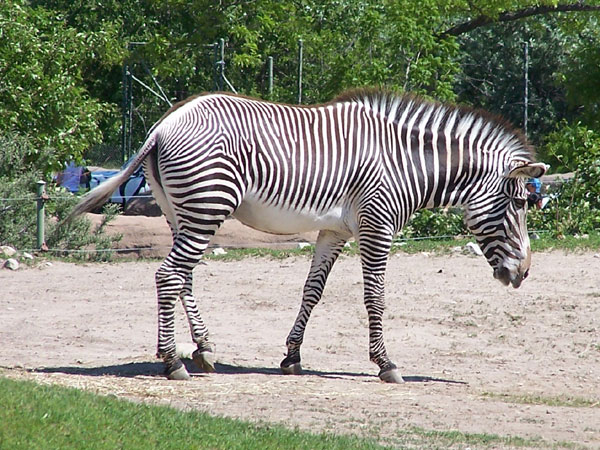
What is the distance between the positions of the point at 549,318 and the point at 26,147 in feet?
26.8

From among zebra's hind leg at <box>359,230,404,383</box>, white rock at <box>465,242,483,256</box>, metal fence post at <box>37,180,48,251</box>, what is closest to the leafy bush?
metal fence post at <box>37,180,48,251</box>

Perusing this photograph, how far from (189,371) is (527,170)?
333 cm

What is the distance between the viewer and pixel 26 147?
14969 millimetres

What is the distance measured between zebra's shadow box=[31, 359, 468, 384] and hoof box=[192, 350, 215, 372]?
7cm

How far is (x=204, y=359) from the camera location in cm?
828

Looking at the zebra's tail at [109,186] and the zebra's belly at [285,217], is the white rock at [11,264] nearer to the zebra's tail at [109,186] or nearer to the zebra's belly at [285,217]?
the zebra's tail at [109,186]

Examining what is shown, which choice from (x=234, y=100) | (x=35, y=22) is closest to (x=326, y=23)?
(x=35, y=22)

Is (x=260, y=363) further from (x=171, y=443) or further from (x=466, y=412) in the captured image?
(x=171, y=443)

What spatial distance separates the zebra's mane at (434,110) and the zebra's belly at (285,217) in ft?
3.34

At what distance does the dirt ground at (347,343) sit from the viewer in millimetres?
7133

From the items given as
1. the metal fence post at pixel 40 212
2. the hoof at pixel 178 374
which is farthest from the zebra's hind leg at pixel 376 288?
the metal fence post at pixel 40 212

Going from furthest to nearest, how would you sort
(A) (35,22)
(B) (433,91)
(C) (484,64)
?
(C) (484,64) < (B) (433,91) < (A) (35,22)

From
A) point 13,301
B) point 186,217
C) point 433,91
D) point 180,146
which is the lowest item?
point 13,301

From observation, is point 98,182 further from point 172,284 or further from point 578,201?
point 172,284
